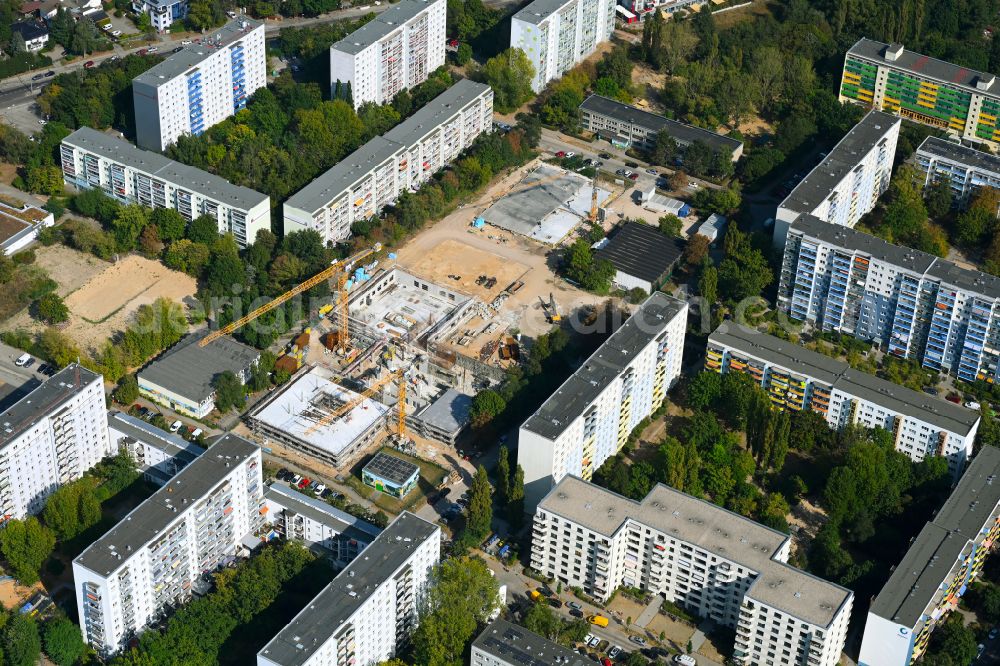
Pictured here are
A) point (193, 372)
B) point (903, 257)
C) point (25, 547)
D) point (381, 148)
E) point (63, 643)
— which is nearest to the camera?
point (63, 643)

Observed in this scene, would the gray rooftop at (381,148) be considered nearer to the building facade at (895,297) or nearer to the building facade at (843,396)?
the building facade at (843,396)

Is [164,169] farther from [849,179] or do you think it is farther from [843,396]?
[843,396]

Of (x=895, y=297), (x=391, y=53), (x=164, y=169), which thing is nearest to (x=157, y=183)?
(x=164, y=169)

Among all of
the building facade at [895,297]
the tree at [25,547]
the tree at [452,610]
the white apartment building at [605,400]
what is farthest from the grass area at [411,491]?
the building facade at [895,297]

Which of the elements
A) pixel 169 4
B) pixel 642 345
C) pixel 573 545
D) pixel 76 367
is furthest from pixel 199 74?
pixel 573 545

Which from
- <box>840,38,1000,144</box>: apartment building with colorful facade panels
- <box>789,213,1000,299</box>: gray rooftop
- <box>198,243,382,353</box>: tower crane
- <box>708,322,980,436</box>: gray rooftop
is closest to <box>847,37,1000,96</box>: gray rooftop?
<box>840,38,1000,144</box>: apartment building with colorful facade panels

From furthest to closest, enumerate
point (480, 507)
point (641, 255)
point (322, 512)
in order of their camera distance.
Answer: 1. point (641, 255)
2. point (480, 507)
3. point (322, 512)
